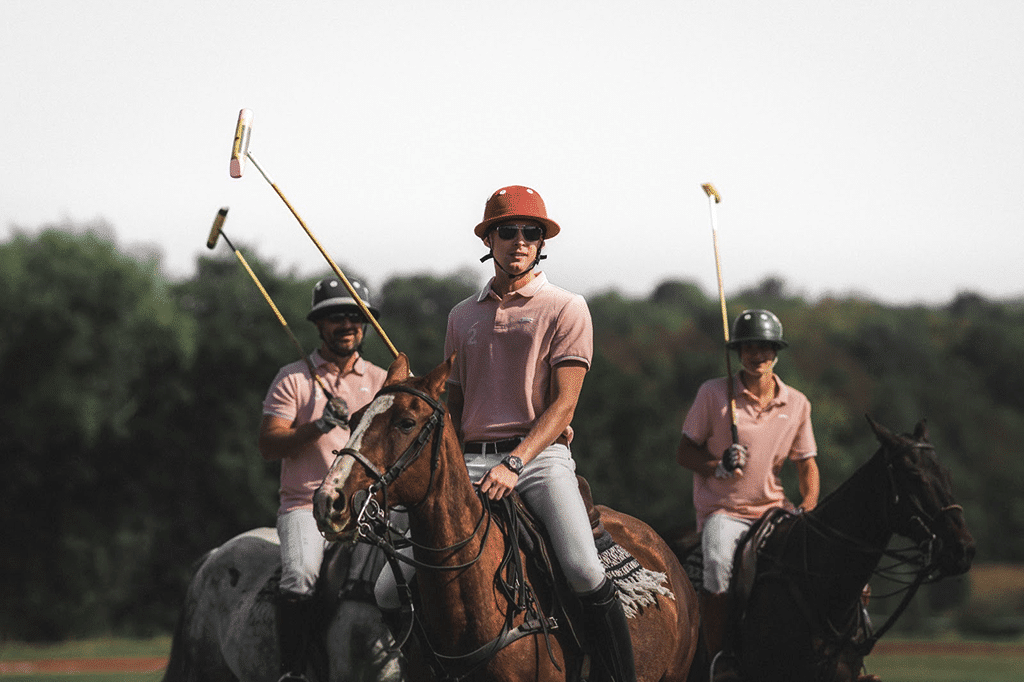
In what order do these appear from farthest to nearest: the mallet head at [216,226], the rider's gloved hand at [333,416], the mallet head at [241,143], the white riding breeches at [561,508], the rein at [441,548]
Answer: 1. the mallet head at [216,226]
2. the rider's gloved hand at [333,416]
3. the mallet head at [241,143]
4. the white riding breeches at [561,508]
5. the rein at [441,548]

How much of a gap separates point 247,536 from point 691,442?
9.84ft

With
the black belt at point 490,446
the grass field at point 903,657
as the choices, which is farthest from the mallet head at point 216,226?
the grass field at point 903,657

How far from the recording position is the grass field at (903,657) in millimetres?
22969

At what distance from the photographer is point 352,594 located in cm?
702

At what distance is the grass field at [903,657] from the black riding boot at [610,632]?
16.1 meters

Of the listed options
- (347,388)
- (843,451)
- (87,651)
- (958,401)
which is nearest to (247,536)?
(347,388)

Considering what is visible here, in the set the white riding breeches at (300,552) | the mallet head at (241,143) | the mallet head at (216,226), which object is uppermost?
the mallet head at (241,143)

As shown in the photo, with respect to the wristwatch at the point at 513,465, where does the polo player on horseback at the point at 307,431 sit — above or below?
below

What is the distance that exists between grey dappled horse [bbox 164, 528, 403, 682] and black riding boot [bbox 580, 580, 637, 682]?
5.43ft

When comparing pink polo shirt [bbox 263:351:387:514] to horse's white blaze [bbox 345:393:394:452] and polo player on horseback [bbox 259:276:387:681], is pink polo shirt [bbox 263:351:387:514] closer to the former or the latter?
polo player on horseback [bbox 259:276:387:681]

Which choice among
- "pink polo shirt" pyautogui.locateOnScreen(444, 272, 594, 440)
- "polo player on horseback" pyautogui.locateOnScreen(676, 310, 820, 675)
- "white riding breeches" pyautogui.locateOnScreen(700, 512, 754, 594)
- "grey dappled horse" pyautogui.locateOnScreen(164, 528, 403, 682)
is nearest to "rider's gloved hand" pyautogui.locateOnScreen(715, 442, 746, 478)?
"polo player on horseback" pyautogui.locateOnScreen(676, 310, 820, 675)

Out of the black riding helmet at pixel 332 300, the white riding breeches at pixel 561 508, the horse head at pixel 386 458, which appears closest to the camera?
the horse head at pixel 386 458

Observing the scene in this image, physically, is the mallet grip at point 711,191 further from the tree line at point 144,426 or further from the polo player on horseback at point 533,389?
the tree line at point 144,426

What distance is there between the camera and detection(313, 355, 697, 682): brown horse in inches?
183
